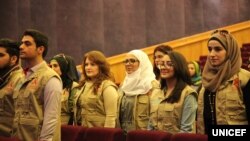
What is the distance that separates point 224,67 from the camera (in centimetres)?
298

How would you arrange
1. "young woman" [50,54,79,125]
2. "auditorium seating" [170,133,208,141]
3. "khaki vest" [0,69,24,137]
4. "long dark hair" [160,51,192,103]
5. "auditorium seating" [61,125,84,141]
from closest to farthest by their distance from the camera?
"auditorium seating" [170,133,208,141]
"auditorium seating" [61,125,84,141]
"long dark hair" [160,51,192,103]
"khaki vest" [0,69,24,137]
"young woman" [50,54,79,125]

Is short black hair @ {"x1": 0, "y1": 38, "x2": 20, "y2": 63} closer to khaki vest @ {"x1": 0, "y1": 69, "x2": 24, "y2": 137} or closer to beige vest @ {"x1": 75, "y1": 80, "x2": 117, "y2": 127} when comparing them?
khaki vest @ {"x1": 0, "y1": 69, "x2": 24, "y2": 137}

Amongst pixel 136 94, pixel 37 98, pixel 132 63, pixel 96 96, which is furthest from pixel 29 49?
pixel 132 63

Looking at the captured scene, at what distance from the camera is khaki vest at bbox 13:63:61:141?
324 cm

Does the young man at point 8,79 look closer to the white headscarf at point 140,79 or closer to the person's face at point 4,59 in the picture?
the person's face at point 4,59

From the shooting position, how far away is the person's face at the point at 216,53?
3014 mm

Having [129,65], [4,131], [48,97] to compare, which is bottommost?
[4,131]

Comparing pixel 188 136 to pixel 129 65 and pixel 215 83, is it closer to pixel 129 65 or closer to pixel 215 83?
pixel 215 83

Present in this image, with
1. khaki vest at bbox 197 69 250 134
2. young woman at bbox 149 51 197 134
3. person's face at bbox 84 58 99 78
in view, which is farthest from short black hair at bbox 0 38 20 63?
khaki vest at bbox 197 69 250 134

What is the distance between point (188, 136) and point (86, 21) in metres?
7.27

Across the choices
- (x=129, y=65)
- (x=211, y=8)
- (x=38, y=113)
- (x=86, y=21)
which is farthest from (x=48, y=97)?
(x=211, y=8)

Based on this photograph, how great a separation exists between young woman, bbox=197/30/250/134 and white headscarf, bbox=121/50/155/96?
1.23m

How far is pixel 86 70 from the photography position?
4.28 m

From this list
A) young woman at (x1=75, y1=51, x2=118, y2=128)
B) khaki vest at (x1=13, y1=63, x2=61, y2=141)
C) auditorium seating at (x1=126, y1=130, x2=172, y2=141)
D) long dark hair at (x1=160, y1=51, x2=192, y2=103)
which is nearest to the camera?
auditorium seating at (x1=126, y1=130, x2=172, y2=141)
